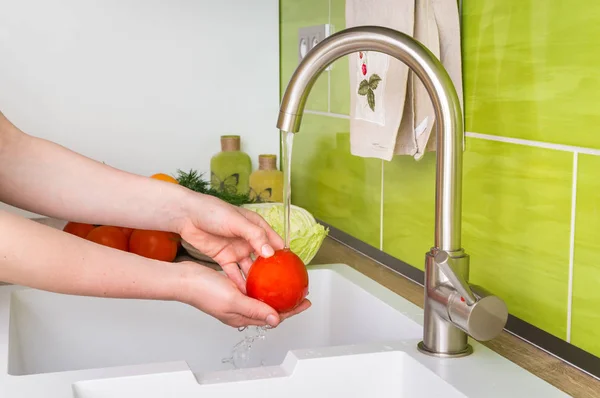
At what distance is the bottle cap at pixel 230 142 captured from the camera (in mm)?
1905

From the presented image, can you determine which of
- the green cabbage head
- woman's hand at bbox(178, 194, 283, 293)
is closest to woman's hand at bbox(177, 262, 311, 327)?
woman's hand at bbox(178, 194, 283, 293)

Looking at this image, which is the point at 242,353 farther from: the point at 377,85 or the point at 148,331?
the point at 377,85

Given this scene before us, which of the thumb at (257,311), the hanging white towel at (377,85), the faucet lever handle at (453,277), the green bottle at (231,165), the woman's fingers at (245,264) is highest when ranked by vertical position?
the hanging white towel at (377,85)

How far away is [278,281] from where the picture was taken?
0.98 metres

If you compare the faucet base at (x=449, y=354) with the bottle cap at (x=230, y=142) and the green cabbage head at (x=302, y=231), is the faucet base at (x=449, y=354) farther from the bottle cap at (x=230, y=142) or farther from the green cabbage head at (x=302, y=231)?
the bottle cap at (x=230, y=142)

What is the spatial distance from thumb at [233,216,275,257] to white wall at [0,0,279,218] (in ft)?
3.03

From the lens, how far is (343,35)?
0.96 metres

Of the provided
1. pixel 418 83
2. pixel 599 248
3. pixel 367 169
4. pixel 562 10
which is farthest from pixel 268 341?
pixel 562 10

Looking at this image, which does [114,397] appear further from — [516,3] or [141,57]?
[141,57]

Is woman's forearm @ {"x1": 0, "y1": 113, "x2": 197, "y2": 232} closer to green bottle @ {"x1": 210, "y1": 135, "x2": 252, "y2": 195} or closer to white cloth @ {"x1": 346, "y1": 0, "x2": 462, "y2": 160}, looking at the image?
white cloth @ {"x1": 346, "y1": 0, "x2": 462, "y2": 160}

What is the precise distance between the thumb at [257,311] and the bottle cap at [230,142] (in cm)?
99

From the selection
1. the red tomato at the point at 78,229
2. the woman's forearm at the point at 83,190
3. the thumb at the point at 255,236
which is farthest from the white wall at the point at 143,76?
the thumb at the point at 255,236

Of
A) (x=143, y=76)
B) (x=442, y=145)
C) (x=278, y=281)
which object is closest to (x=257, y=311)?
(x=278, y=281)

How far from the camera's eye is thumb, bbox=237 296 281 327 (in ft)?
3.07
